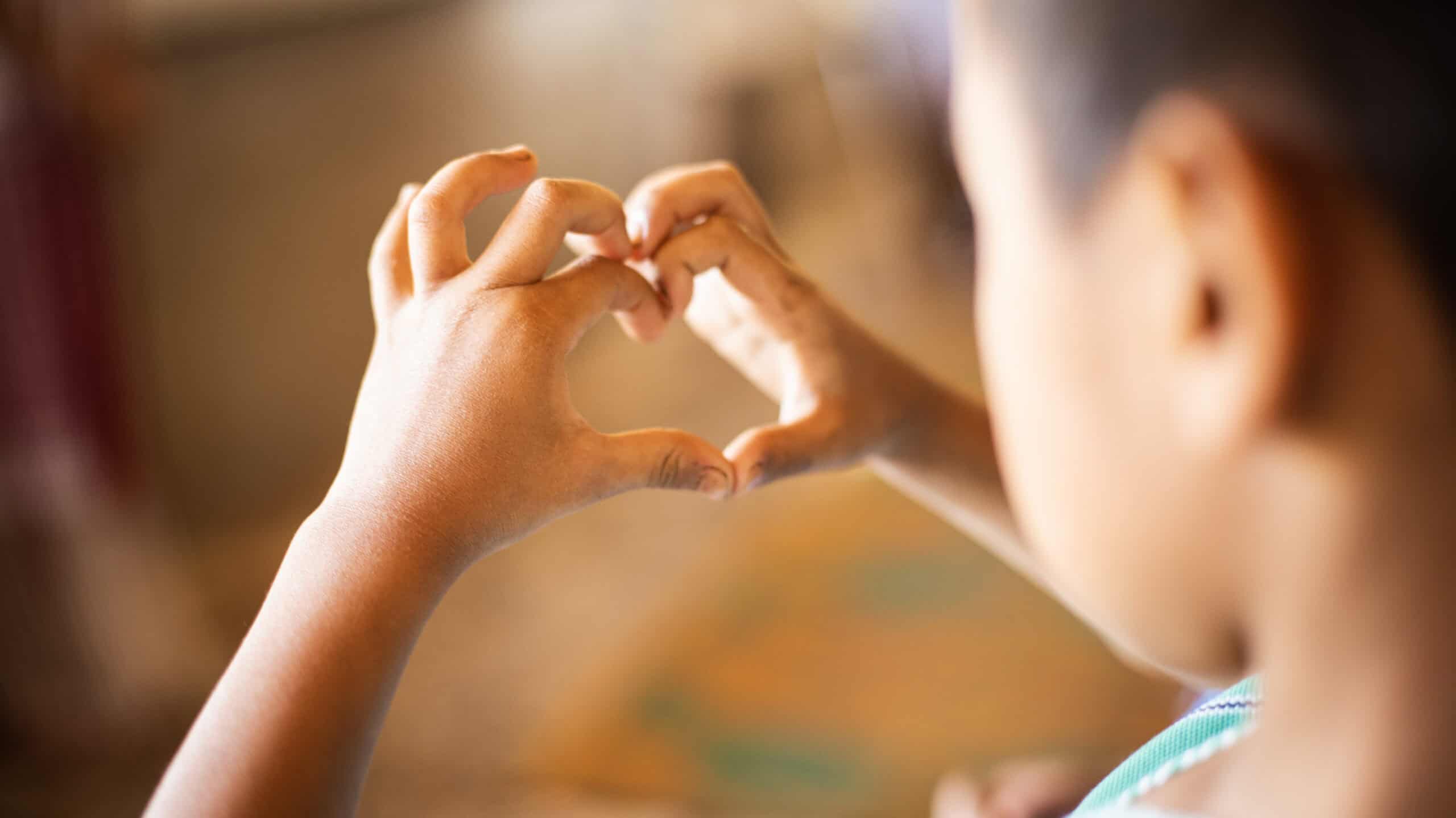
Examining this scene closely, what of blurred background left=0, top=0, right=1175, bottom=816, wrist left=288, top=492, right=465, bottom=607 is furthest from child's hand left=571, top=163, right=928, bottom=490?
blurred background left=0, top=0, right=1175, bottom=816

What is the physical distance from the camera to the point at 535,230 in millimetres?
434

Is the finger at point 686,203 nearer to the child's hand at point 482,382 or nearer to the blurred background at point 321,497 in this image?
the child's hand at point 482,382

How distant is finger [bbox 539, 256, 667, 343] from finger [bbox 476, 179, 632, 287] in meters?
0.01

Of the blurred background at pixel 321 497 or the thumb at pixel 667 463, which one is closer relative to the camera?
the thumb at pixel 667 463

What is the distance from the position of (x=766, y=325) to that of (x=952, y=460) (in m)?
0.12

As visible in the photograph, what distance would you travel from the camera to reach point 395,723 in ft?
4.51

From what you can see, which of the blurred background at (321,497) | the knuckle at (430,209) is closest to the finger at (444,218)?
the knuckle at (430,209)

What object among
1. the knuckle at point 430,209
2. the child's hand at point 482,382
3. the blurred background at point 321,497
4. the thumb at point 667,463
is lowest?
the blurred background at point 321,497

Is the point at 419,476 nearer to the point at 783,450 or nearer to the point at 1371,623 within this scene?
the point at 783,450

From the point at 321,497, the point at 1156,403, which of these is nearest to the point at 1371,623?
the point at 1156,403

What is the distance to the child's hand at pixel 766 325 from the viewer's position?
0.51 m

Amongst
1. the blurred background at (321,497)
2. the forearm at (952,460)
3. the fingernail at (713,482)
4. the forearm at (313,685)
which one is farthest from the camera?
the blurred background at (321,497)

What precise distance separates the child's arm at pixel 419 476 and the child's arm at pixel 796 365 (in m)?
0.05

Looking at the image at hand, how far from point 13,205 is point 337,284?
1.83 feet
